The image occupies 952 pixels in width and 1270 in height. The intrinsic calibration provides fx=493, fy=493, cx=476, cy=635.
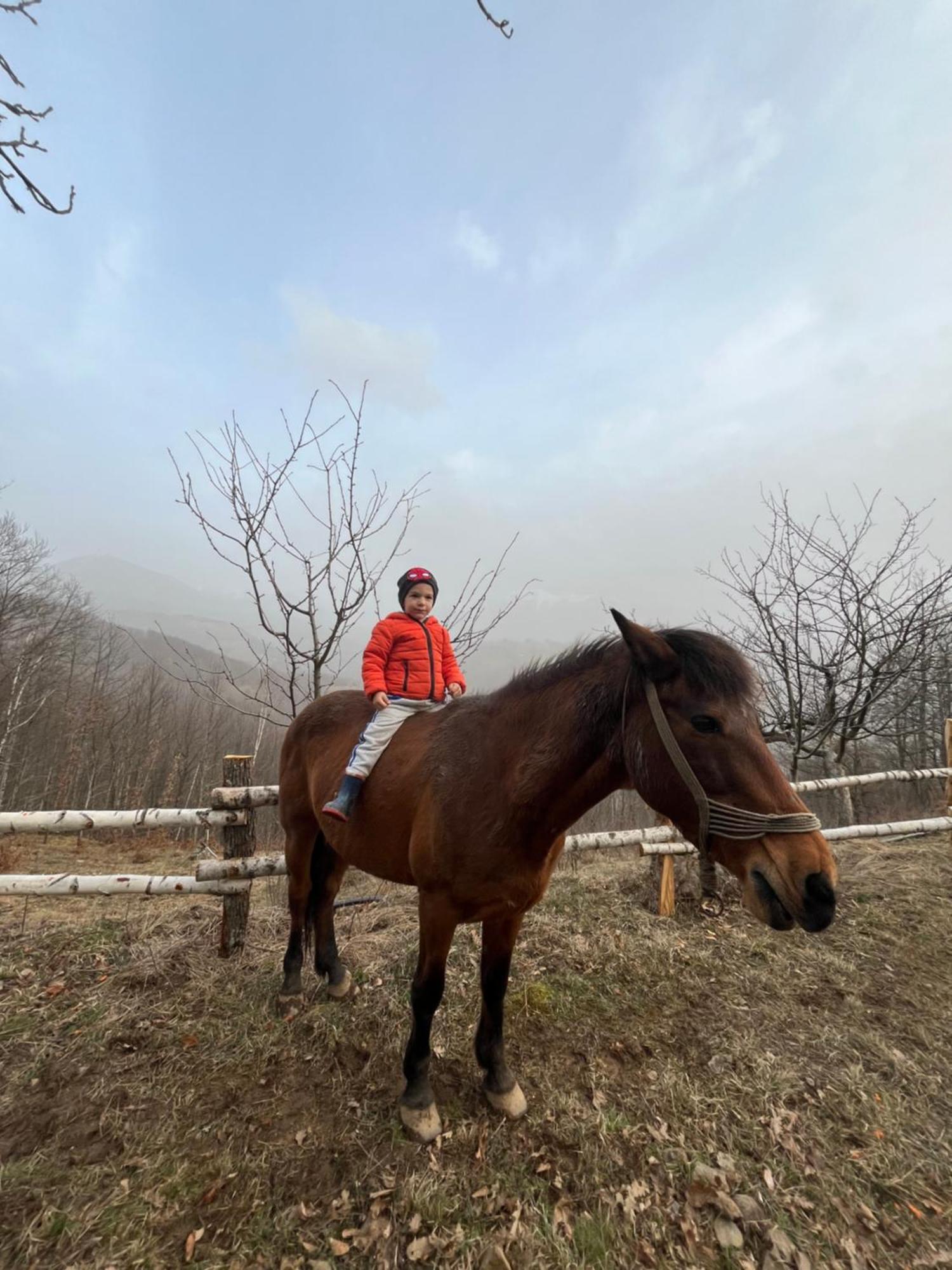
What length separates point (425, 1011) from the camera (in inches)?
96.3

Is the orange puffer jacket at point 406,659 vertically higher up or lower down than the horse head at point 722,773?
higher up

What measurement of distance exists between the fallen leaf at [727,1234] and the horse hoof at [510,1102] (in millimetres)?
891

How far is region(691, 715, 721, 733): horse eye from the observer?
1.81 m

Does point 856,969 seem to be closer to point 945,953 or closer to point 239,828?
point 945,953

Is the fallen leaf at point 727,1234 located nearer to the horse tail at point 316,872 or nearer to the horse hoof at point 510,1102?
the horse hoof at point 510,1102

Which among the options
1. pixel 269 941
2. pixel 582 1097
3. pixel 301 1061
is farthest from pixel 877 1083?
pixel 269 941

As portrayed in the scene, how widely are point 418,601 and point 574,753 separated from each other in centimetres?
187

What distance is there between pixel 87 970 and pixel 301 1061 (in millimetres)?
1897

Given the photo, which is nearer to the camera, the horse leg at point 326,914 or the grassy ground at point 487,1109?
the grassy ground at point 487,1109

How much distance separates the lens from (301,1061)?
2799 millimetres

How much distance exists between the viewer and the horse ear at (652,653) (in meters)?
1.86

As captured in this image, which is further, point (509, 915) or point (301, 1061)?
point (301, 1061)

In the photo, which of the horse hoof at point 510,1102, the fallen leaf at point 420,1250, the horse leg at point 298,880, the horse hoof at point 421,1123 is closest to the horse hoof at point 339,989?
the horse leg at point 298,880

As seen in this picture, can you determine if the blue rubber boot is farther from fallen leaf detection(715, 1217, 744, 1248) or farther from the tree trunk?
the tree trunk
